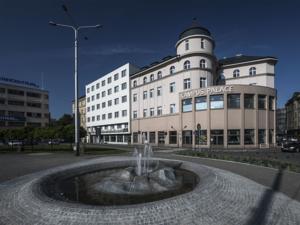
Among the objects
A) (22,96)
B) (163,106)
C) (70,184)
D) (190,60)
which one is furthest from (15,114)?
(70,184)

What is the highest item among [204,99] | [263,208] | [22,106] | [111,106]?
[22,106]

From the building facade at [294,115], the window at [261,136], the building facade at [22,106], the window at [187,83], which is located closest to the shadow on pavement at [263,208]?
the window at [261,136]

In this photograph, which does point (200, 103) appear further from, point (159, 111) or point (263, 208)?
point (263, 208)

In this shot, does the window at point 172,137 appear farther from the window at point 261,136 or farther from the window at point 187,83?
the window at point 261,136

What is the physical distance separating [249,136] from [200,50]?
18397 millimetres

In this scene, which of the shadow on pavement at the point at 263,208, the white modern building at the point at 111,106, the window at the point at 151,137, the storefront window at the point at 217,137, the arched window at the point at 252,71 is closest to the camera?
the shadow on pavement at the point at 263,208

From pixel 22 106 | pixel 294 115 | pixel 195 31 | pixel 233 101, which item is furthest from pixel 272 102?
pixel 22 106

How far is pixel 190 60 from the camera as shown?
42.8 m

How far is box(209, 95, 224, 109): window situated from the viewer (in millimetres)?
37572

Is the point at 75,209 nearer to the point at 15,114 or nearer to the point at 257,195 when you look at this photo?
the point at 257,195

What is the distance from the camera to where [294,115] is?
9131 cm

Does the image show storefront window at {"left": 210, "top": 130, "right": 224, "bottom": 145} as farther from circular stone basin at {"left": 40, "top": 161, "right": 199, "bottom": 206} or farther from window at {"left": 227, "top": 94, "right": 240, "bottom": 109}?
circular stone basin at {"left": 40, "top": 161, "right": 199, "bottom": 206}

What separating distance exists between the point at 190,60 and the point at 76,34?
26114 mm

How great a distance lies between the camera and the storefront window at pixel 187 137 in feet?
135
